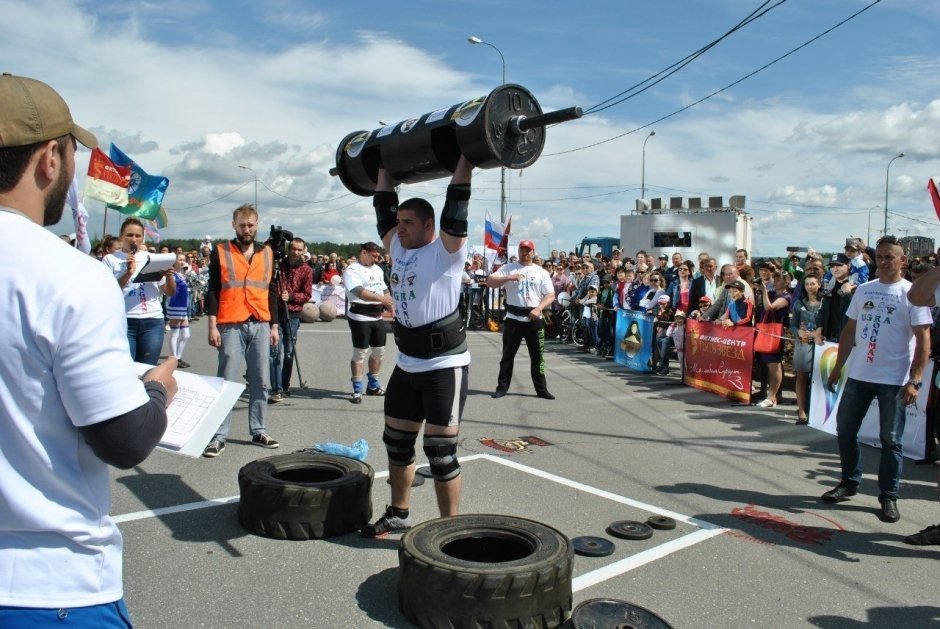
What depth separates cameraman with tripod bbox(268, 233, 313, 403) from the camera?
8891 mm

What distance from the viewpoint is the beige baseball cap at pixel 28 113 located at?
55.8 inches

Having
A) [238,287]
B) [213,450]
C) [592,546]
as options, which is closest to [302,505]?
[592,546]

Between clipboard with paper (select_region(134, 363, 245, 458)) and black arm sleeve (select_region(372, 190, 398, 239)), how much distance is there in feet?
5.53

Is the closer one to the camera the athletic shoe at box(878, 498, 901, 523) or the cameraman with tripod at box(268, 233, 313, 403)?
the athletic shoe at box(878, 498, 901, 523)

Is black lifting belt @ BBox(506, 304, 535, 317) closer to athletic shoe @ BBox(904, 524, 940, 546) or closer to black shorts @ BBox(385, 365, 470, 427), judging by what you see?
black shorts @ BBox(385, 365, 470, 427)

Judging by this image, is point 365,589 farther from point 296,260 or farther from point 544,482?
point 296,260

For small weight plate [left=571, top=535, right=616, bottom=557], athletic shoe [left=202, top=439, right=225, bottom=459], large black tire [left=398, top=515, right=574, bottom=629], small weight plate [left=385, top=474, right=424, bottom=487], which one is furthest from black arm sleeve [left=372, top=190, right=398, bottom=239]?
athletic shoe [left=202, top=439, right=225, bottom=459]

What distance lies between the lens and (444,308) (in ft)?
13.8

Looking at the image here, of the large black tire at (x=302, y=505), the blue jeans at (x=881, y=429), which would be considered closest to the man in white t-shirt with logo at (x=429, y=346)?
the large black tire at (x=302, y=505)

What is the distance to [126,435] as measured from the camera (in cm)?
149

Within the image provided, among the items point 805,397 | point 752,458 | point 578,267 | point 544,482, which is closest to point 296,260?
point 544,482

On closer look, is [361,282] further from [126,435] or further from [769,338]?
[126,435]

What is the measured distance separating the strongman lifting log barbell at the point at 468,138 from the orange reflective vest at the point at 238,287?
232 centimetres

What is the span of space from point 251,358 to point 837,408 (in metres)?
5.38
